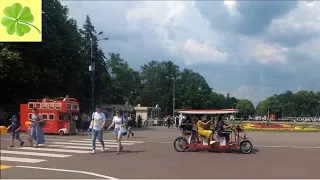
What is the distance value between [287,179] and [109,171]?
181 inches

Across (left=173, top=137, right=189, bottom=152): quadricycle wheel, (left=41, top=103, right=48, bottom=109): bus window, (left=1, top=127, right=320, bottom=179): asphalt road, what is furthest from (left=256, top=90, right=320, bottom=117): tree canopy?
(left=1, top=127, right=320, bottom=179): asphalt road

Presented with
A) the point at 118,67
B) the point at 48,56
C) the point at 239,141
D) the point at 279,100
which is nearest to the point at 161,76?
the point at 118,67

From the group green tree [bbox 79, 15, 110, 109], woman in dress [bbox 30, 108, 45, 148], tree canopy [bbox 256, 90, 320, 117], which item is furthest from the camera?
tree canopy [bbox 256, 90, 320, 117]

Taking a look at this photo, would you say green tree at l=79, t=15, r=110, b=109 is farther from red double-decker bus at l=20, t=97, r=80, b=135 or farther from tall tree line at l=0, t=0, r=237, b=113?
red double-decker bus at l=20, t=97, r=80, b=135

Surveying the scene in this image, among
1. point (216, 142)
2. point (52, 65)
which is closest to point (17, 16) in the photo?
point (216, 142)

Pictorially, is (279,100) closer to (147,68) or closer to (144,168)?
(147,68)

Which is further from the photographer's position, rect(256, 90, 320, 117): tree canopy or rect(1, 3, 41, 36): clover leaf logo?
rect(256, 90, 320, 117): tree canopy

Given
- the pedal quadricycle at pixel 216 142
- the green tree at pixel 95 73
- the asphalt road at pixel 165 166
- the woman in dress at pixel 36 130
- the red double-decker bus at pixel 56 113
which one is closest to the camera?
the woman in dress at pixel 36 130

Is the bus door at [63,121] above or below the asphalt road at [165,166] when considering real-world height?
above

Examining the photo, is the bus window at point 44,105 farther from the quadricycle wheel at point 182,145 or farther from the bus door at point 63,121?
the quadricycle wheel at point 182,145

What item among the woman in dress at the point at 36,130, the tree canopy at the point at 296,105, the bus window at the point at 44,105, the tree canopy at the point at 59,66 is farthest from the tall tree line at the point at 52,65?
the tree canopy at the point at 296,105

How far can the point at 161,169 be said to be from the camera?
11461mm

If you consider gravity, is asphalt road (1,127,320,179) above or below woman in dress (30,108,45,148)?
below

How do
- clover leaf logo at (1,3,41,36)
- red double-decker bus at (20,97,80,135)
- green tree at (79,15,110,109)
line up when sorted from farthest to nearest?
1. green tree at (79,15,110,109)
2. red double-decker bus at (20,97,80,135)
3. clover leaf logo at (1,3,41,36)
